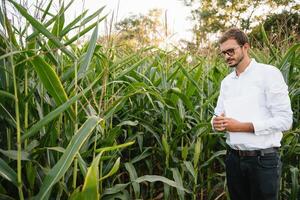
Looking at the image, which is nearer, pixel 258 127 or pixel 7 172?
pixel 7 172

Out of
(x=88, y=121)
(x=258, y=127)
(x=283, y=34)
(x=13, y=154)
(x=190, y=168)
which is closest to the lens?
(x=88, y=121)

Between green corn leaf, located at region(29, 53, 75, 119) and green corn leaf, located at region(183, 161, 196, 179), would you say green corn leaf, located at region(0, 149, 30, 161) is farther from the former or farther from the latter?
green corn leaf, located at region(183, 161, 196, 179)

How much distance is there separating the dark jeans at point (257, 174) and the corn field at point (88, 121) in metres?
0.24

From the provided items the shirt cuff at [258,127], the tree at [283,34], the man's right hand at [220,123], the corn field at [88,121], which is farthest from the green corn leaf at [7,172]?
the tree at [283,34]

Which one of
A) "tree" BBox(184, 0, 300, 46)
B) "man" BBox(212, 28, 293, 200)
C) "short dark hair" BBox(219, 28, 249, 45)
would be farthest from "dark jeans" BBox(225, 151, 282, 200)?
"tree" BBox(184, 0, 300, 46)

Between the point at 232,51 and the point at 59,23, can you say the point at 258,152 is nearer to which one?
the point at 232,51

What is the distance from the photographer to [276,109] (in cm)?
180

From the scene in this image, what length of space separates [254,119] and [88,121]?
3.42ft

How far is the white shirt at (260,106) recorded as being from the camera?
1.79m

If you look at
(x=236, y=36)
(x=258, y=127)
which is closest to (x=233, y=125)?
(x=258, y=127)

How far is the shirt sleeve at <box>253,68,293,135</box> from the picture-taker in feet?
5.82

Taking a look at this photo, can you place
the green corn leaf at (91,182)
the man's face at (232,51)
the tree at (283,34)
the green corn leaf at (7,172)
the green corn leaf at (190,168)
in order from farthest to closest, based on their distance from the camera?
1. the tree at (283,34)
2. the green corn leaf at (190,168)
3. the man's face at (232,51)
4. the green corn leaf at (7,172)
5. the green corn leaf at (91,182)

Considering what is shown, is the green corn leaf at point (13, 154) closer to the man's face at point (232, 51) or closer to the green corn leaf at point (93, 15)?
the green corn leaf at point (93, 15)

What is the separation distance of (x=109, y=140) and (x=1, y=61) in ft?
1.94
